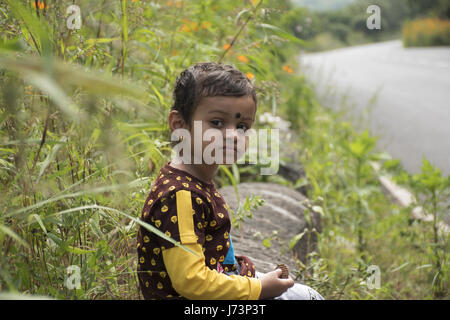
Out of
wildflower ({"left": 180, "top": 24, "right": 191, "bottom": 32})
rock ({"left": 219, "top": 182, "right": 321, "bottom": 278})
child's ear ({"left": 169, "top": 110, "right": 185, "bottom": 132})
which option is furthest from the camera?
wildflower ({"left": 180, "top": 24, "right": 191, "bottom": 32})

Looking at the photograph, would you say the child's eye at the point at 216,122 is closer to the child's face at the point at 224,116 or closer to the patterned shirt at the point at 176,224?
the child's face at the point at 224,116

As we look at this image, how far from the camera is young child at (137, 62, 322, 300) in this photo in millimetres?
1215

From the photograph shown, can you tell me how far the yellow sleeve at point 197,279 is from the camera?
119cm

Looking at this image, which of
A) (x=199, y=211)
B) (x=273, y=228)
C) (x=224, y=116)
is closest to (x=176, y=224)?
(x=199, y=211)

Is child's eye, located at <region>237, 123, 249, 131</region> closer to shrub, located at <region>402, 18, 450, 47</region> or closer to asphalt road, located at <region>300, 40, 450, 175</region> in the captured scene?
asphalt road, located at <region>300, 40, 450, 175</region>

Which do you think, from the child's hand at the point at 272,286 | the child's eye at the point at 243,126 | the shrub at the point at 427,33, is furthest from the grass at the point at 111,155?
the shrub at the point at 427,33

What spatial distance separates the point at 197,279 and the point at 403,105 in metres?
7.11

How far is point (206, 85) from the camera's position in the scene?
4.53ft

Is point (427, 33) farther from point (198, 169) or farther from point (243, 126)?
point (198, 169)

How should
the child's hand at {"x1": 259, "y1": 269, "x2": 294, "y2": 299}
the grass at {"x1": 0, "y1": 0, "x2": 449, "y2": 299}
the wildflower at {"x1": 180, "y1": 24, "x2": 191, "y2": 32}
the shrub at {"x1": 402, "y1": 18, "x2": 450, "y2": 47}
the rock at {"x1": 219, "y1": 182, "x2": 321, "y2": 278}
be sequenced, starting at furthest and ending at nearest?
the shrub at {"x1": 402, "y1": 18, "x2": 450, "y2": 47}, the wildflower at {"x1": 180, "y1": 24, "x2": 191, "y2": 32}, the rock at {"x1": 219, "y1": 182, "x2": 321, "y2": 278}, the child's hand at {"x1": 259, "y1": 269, "x2": 294, "y2": 299}, the grass at {"x1": 0, "y1": 0, "x2": 449, "y2": 299}

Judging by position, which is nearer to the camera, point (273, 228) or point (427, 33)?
point (273, 228)

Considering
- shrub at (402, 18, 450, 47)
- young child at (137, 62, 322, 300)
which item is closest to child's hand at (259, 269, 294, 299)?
young child at (137, 62, 322, 300)

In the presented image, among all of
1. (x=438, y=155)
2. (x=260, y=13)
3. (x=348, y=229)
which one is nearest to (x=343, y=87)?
(x=438, y=155)
